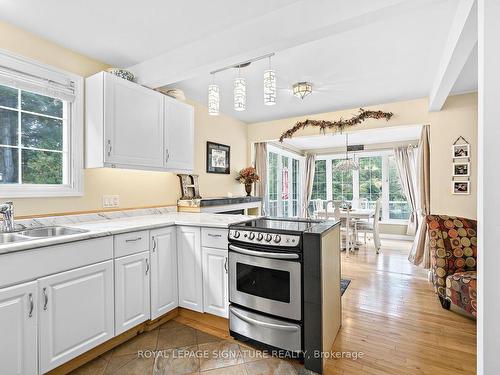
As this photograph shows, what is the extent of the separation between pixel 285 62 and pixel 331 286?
6.81ft

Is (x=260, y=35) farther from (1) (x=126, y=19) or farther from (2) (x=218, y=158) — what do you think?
(2) (x=218, y=158)

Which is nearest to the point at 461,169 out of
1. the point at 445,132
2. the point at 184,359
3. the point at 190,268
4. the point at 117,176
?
the point at 445,132

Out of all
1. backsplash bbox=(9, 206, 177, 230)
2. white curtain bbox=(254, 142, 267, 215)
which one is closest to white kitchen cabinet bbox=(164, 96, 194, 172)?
backsplash bbox=(9, 206, 177, 230)

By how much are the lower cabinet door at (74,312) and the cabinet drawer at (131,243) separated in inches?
4.5

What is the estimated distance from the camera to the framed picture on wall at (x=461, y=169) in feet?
11.1

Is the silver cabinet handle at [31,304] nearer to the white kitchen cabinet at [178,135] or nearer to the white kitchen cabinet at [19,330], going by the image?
the white kitchen cabinet at [19,330]

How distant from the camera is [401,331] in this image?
221cm

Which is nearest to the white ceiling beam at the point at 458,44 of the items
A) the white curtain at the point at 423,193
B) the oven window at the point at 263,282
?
the white curtain at the point at 423,193

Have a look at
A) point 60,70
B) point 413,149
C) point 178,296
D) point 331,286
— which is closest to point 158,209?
point 178,296

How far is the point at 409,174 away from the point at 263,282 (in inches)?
217

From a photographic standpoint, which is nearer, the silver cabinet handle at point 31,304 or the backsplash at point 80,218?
the silver cabinet handle at point 31,304

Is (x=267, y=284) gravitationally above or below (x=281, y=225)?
below

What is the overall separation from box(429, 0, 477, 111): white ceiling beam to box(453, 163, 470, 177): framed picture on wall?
115 centimetres

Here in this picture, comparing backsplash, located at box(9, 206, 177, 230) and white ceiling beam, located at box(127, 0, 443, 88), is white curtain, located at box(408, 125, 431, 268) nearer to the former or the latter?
white ceiling beam, located at box(127, 0, 443, 88)
